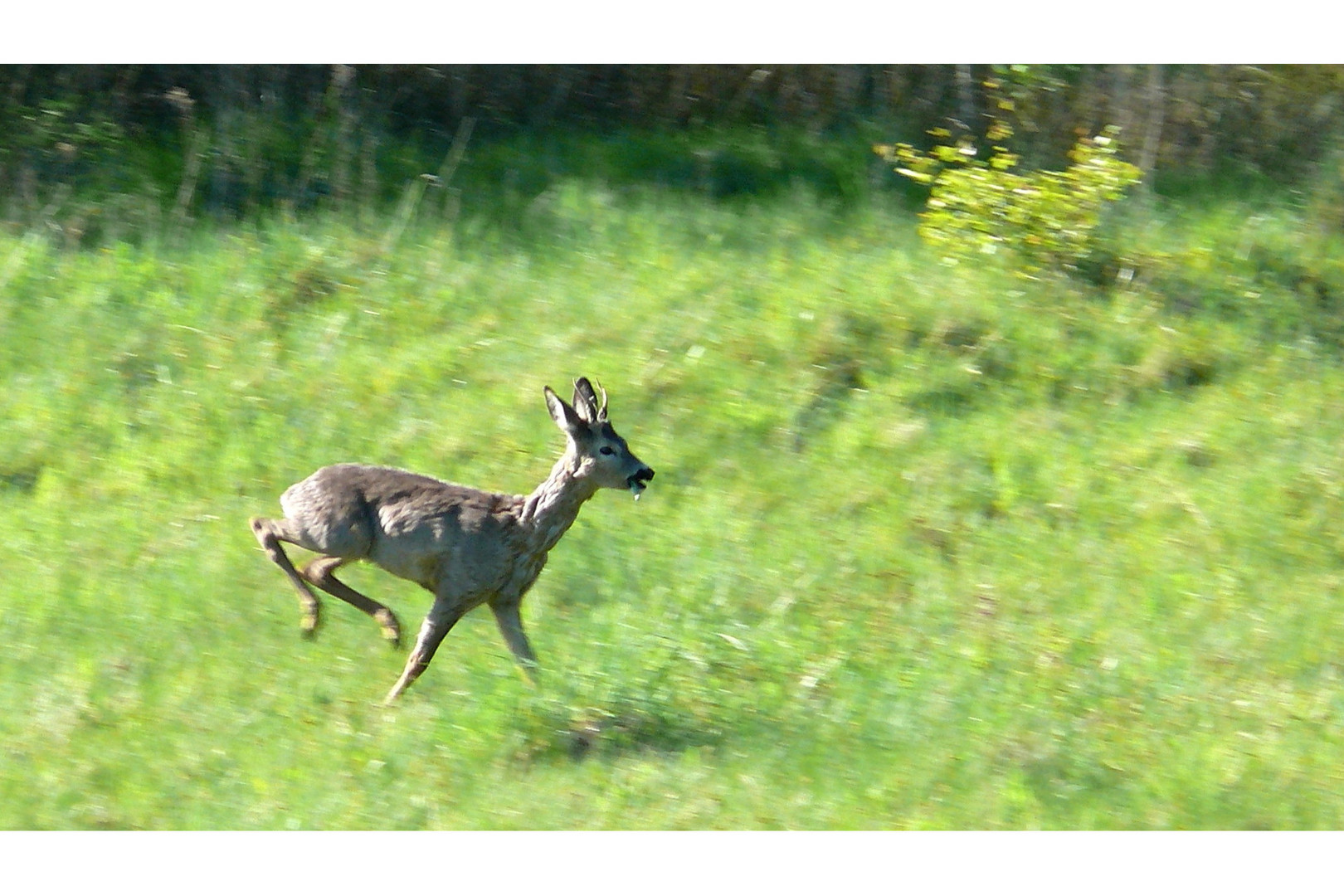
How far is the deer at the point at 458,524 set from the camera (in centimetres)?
738

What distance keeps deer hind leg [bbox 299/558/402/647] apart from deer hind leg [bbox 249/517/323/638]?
5 centimetres

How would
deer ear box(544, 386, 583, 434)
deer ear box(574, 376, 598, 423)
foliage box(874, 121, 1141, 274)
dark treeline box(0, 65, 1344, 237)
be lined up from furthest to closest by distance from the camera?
dark treeline box(0, 65, 1344, 237) < foliage box(874, 121, 1141, 274) < deer ear box(574, 376, 598, 423) < deer ear box(544, 386, 583, 434)

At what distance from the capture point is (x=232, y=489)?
9.42 m

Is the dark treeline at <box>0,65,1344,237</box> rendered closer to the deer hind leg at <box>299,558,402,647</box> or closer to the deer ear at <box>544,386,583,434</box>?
the deer hind leg at <box>299,558,402,647</box>

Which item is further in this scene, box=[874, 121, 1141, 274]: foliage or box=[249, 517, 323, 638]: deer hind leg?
box=[874, 121, 1141, 274]: foliage

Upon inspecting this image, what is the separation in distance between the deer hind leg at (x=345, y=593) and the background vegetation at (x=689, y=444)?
0.23 m

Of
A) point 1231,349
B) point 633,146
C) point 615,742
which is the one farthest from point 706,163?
point 615,742

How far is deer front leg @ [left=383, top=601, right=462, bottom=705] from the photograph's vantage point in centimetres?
737

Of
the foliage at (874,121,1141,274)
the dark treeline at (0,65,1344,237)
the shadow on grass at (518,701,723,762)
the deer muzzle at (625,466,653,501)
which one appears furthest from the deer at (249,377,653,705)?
the dark treeline at (0,65,1344,237)

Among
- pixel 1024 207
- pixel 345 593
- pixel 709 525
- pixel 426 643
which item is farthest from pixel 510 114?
pixel 426 643

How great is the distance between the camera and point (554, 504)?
7.48 m

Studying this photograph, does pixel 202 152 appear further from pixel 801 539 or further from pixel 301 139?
pixel 801 539

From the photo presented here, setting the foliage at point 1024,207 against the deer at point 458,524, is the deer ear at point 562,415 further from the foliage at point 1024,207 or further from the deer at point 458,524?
the foliage at point 1024,207

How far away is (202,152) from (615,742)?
721cm
